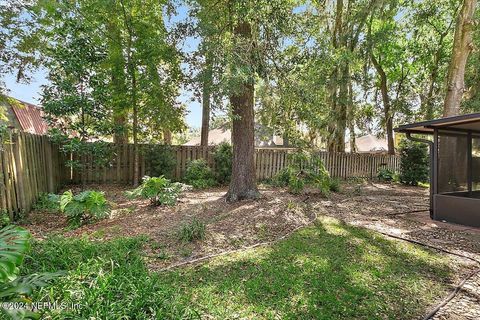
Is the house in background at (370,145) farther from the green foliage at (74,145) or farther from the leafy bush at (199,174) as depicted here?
the green foliage at (74,145)

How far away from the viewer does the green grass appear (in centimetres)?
213

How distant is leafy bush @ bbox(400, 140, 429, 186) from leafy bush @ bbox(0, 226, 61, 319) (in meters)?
11.8

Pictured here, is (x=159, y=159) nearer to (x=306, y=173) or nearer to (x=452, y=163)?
(x=306, y=173)

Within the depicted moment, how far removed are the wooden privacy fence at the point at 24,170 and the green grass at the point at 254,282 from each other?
70.4 inches

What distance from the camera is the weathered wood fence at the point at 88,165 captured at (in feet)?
14.6

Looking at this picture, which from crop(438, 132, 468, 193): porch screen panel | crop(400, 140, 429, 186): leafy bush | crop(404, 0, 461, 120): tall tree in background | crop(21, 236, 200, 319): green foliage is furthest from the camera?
crop(404, 0, 461, 120): tall tree in background

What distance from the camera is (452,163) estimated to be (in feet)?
Answer: 19.8

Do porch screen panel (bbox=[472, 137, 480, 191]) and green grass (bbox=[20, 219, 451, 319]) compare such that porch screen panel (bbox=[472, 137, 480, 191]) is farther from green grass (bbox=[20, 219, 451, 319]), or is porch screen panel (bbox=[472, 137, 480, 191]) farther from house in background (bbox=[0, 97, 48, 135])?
house in background (bbox=[0, 97, 48, 135])

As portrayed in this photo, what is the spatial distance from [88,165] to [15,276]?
22.5 ft

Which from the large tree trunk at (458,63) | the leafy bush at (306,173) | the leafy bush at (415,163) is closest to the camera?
the leafy bush at (306,173)

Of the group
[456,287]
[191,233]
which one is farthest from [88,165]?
[456,287]

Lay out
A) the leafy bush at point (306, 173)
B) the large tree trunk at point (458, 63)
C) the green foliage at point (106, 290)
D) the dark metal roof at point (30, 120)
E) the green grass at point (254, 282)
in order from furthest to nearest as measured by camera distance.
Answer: the dark metal roof at point (30, 120) → the large tree trunk at point (458, 63) → the leafy bush at point (306, 173) → the green grass at point (254, 282) → the green foliage at point (106, 290)

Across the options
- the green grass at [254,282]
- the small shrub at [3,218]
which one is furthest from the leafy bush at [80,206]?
the green grass at [254,282]

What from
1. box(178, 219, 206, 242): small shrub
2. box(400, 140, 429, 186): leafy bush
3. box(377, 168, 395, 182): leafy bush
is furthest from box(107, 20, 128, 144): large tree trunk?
box(377, 168, 395, 182): leafy bush
